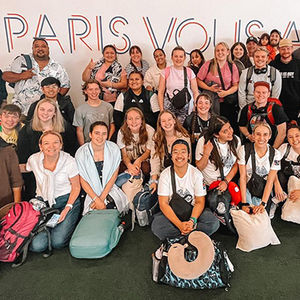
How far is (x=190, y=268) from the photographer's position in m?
2.15

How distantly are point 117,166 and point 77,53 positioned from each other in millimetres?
2709

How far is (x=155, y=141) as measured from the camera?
3195mm

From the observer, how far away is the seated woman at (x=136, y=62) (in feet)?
14.3

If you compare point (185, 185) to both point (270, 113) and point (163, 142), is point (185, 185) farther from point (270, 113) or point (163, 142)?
point (270, 113)

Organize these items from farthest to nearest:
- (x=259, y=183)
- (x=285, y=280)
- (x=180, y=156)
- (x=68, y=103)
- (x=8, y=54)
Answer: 1. (x=8, y=54)
2. (x=68, y=103)
3. (x=259, y=183)
4. (x=180, y=156)
5. (x=285, y=280)

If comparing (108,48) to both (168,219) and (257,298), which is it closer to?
(168,219)

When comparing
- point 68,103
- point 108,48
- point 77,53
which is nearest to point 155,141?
point 68,103

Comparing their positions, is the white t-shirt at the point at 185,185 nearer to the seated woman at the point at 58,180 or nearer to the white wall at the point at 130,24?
the seated woman at the point at 58,180

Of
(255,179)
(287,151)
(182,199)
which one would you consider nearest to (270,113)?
(287,151)

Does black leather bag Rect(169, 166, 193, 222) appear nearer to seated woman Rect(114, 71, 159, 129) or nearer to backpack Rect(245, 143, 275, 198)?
backpack Rect(245, 143, 275, 198)

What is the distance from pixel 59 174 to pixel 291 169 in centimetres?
231

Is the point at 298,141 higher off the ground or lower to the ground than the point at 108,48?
lower

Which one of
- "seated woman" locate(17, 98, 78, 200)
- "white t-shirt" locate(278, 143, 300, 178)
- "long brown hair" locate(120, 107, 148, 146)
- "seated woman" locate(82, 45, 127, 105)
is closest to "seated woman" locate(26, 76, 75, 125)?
"seated woman" locate(17, 98, 78, 200)

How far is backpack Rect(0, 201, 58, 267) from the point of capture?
2.45 metres
